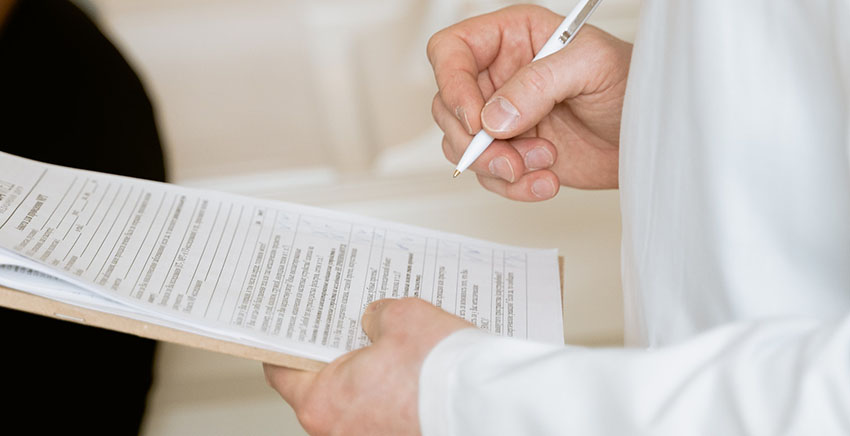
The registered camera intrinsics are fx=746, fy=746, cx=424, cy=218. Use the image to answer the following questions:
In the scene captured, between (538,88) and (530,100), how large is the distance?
17mm

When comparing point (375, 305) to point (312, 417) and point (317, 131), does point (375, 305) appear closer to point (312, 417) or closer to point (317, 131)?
point (312, 417)

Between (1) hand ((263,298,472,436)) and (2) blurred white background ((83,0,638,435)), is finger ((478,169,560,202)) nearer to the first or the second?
(1) hand ((263,298,472,436))

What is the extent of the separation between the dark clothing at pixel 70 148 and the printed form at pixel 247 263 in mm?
291

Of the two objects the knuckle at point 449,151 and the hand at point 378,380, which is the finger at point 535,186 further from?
the hand at point 378,380

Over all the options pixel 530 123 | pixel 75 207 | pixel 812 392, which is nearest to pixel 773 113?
pixel 812 392

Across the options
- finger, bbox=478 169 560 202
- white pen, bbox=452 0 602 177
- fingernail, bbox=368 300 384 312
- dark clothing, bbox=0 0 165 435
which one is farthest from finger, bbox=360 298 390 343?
dark clothing, bbox=0 0 165 435

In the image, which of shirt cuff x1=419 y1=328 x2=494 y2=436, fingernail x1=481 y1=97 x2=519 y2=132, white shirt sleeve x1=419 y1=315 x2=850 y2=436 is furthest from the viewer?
fingernail x1=481 y1=97 x2=519 y2=132

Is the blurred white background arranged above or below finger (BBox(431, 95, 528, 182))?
below

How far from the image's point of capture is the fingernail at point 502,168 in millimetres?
829

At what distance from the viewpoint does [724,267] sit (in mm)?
524

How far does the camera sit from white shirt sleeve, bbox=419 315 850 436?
1.24 feet

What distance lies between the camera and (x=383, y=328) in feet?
1.98

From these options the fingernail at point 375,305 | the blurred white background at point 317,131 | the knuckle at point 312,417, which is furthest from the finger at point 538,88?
the blurred white background at point 317,131

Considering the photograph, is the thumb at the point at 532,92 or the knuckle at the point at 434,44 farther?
the knuckle at the point at 434,44
